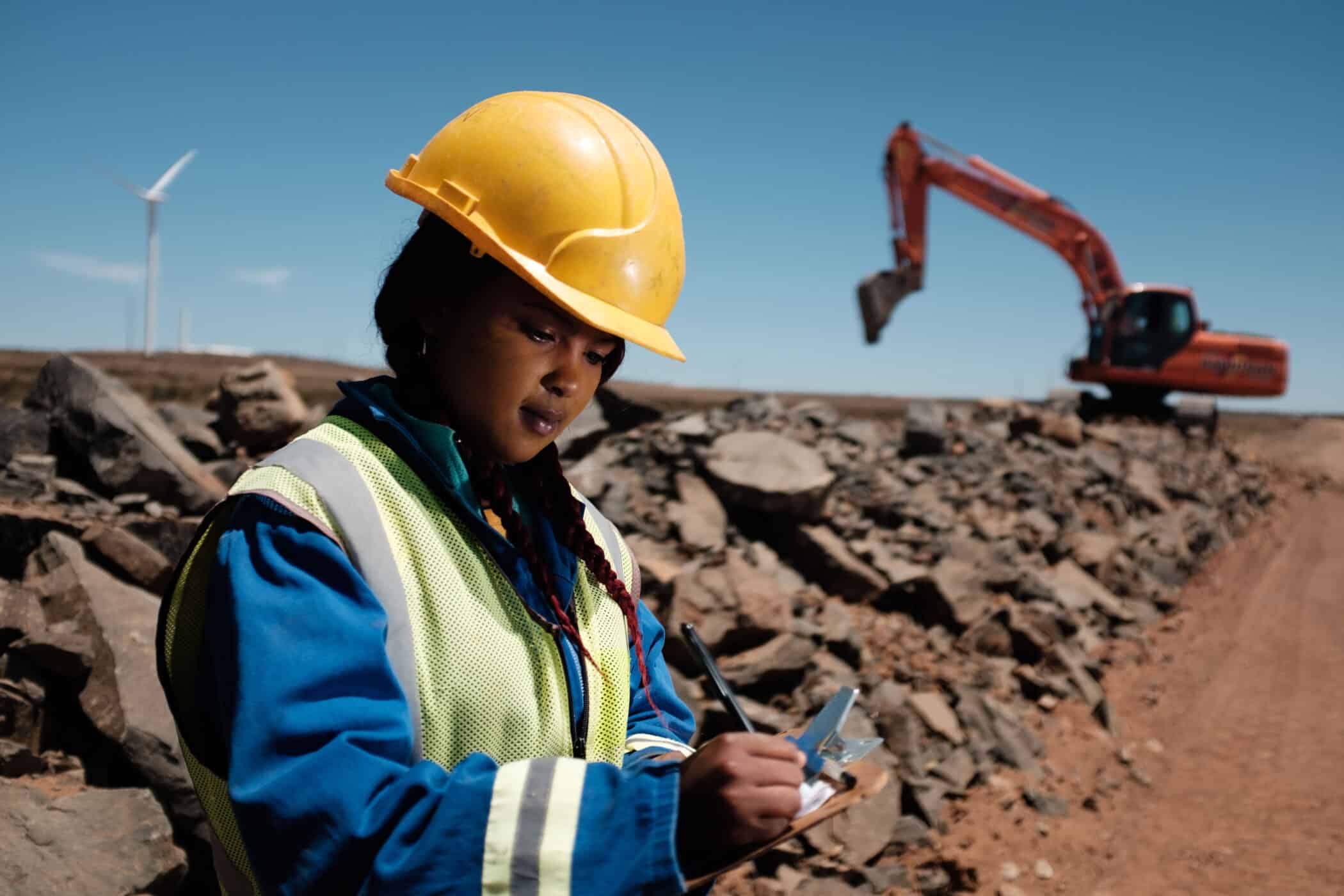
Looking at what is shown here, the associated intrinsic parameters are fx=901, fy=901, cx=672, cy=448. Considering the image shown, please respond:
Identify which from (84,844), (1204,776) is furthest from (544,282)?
(1204,776)

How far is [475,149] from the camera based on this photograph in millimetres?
1355

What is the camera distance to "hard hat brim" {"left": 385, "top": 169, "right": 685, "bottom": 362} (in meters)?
1.26

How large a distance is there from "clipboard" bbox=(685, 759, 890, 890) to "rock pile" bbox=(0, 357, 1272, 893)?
2059 millimetres

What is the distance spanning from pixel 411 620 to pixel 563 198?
0.63 metres

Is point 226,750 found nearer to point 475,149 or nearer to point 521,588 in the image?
point 521,588

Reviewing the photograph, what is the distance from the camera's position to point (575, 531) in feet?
4.83

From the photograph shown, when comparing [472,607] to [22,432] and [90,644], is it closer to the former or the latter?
[90,644]

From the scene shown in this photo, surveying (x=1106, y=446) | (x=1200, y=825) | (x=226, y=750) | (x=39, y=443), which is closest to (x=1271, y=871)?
(x=1200, y=825)

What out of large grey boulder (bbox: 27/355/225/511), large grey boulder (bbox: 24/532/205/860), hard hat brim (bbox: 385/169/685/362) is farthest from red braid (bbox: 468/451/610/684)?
large grey boulder (bbox: 27/355/225/511)

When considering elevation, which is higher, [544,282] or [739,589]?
[544,282]

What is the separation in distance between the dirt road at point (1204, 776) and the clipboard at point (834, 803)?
3406 mm

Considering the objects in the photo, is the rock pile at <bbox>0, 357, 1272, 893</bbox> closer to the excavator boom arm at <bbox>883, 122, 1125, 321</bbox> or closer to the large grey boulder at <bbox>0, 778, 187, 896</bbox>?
the large grey boulder at <bbox>0, 778, 187, 896</bbox>

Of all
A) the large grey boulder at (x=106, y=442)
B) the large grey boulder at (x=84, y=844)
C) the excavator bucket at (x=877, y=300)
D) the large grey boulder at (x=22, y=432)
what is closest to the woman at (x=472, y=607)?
the large grey boulder at (x=84, y=844)

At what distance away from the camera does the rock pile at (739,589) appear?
2.64 meters
